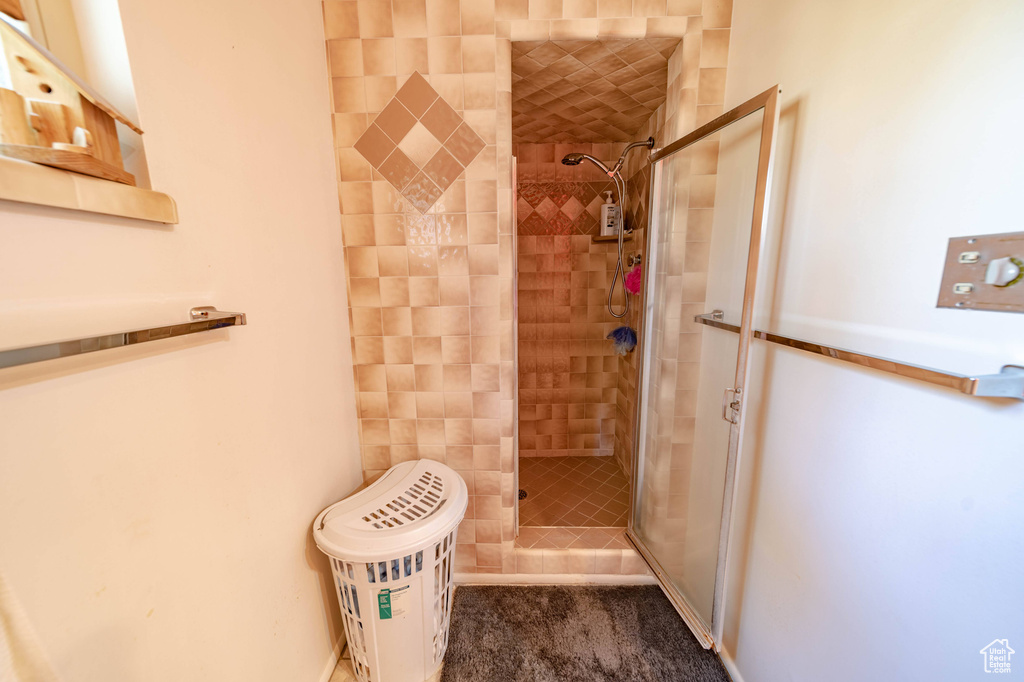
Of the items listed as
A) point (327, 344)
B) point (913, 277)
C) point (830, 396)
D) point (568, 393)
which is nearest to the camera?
point (913, 277)

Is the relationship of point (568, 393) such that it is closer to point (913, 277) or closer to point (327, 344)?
point (327, 344)

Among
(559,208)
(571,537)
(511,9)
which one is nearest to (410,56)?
(511,9)

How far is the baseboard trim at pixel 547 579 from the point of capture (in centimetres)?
144

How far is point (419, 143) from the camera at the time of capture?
120 cm

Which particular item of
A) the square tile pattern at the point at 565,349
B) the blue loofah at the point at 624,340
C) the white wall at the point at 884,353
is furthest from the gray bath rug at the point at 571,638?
the blue loofah at the point at 624,340

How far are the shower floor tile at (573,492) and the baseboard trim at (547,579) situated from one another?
22 centimetres

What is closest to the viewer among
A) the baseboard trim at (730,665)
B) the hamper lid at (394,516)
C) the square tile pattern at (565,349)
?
the hamper lid at (394,516)

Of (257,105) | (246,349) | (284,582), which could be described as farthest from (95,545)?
(257,105)

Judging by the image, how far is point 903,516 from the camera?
2.03 feet

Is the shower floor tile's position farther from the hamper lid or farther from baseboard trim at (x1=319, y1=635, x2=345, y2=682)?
baseboard trim at (x1=319, y1=635, x2=345, y2=682)

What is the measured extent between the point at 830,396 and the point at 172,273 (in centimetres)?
137

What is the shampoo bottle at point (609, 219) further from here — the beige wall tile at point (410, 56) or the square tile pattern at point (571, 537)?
the square tile pattern at point (571, 537)

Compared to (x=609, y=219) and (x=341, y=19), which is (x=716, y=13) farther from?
(x=341, y=19)

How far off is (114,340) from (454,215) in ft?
3.16
